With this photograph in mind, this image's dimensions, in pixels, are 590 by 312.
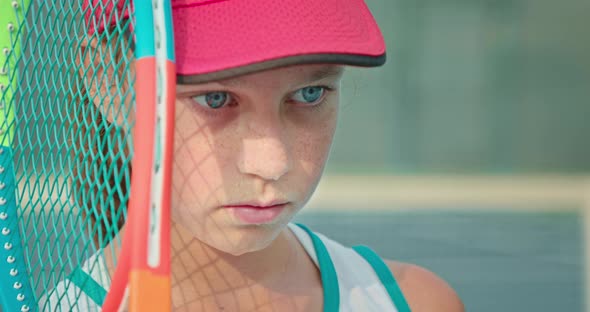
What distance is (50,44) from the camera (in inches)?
50.4

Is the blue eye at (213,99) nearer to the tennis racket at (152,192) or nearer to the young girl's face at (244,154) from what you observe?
the young girl's face at (244,154)

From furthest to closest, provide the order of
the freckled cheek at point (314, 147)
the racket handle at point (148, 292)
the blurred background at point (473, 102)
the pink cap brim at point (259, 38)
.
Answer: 1. the blurred background at point (473, 102)
2. the freckled cheek at point (314, 147)
3. the pink cap brim at point (259, 38)
4. the racket handle at point (148, 292)

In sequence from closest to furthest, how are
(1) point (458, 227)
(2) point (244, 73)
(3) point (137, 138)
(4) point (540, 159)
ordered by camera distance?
(3) point (137, 138), (2) point (244, 73), (1) point (458, 227), (4) point (540, 159)

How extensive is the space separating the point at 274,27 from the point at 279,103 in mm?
88

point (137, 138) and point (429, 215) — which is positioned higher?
point (137, 138)

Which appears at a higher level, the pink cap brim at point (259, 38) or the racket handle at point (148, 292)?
the pink cap brim at point (259, 38)

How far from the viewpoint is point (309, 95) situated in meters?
1.07

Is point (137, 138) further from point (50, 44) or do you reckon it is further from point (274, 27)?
point (50, 44)

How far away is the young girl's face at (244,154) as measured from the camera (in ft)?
3.25

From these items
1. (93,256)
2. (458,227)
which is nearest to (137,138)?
(93,256)

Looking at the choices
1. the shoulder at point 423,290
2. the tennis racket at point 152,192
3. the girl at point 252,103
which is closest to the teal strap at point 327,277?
the shoulder at point 423,290

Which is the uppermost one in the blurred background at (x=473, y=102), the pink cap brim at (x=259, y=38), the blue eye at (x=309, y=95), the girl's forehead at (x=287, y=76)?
the pink cap brim at (x=259, y=38)

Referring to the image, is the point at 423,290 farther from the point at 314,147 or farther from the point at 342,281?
the point at 314,147

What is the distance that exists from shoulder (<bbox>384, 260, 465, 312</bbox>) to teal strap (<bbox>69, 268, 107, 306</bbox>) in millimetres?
459
